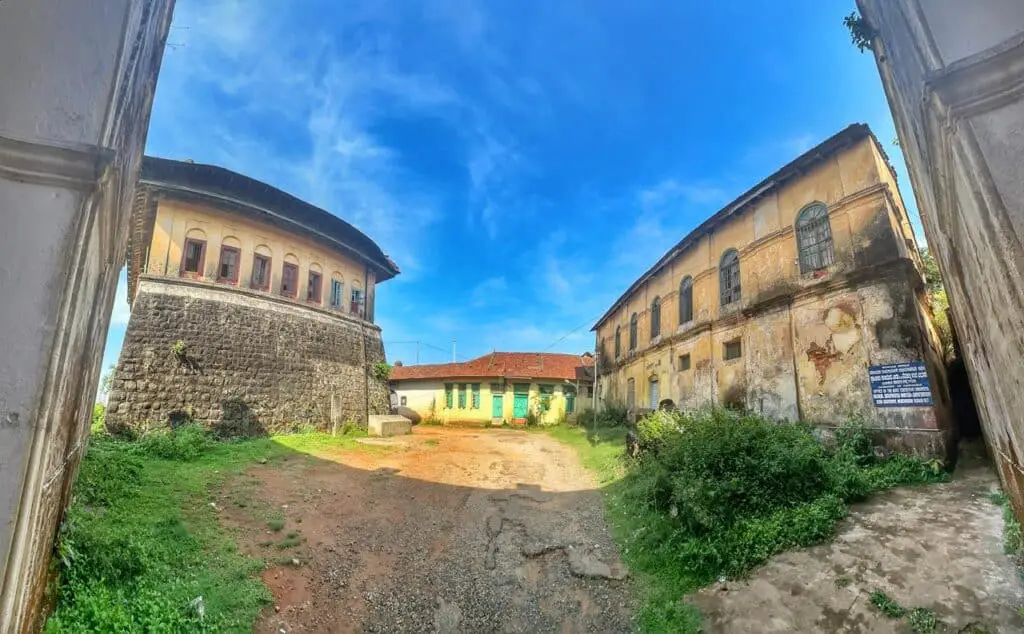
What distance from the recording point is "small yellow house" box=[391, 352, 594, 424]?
1080 inches

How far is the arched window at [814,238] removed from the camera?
32.3 feet

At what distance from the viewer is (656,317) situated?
57.9 feet

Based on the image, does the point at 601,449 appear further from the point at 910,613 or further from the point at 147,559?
the point at 147,559

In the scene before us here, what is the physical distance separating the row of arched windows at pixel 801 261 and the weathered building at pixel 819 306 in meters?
0.03

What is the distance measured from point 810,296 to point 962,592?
7.13 metres

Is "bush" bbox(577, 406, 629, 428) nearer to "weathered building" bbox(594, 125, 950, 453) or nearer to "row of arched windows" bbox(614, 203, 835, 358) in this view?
"row of arched windows" bbox(614, 203, 835, 358)

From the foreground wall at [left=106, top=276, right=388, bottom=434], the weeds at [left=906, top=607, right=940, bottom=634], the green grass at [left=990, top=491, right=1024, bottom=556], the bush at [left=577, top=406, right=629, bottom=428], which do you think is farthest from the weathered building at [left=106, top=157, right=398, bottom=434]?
the green grass at [left=990, top=491, right=1024, bottom=556]

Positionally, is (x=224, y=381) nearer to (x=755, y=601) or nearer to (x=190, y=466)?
(x=190, y=466)

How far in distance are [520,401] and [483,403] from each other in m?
2.44

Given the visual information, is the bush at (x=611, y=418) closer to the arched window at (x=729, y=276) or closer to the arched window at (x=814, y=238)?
the arched window at (x=729, y=276)

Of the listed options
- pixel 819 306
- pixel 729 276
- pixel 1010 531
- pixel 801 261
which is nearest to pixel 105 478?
pixel 1010 531

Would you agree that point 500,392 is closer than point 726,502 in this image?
No

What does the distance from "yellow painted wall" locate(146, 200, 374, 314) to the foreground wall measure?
651mm

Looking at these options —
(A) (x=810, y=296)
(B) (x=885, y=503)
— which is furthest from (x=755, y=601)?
(A) (x=810, y=296)
